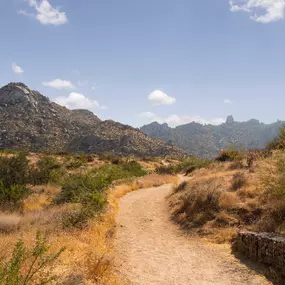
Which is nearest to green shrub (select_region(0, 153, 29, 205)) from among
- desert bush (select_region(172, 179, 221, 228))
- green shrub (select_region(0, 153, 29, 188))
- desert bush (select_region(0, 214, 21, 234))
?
green shrub (select_region(0, 153, 29, 188))

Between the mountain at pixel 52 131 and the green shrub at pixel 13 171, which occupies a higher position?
the mountain at pixel 52 131

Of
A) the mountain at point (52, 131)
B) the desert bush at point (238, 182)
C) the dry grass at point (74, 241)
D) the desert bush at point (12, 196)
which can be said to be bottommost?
the dry grass at point (74, 241)

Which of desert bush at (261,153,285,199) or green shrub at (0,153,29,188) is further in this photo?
green shrub at (0,153,29,188)

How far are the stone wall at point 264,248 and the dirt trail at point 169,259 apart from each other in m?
0.51

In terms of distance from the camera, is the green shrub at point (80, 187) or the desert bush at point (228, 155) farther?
the desert bush at point (228, 155)

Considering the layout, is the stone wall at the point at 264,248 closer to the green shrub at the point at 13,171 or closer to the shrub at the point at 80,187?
the shrub at the point at 80,187

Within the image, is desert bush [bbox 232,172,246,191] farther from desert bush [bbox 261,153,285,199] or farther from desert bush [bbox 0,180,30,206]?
desert bush [bbox 0,180,30,206]

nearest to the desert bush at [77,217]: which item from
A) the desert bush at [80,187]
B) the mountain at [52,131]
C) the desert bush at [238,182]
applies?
the desert bush at [80,187]

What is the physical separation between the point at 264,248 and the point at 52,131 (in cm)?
9877

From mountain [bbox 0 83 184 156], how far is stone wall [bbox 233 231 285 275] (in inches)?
3094

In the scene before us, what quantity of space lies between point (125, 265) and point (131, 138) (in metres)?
96.8

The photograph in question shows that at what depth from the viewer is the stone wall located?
8945 millimetres

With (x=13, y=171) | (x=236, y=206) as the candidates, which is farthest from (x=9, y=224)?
(x=13, y=171)

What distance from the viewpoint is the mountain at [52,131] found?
301 ft
